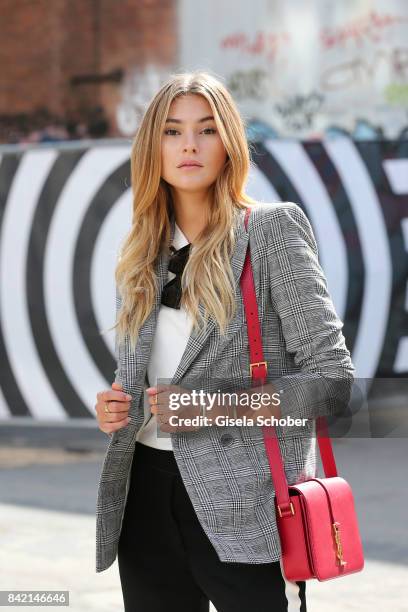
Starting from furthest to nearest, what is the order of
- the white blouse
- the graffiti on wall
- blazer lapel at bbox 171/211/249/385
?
the graffiti on wall → the white blouse → blazer lapel at bbox 171/211/249/385

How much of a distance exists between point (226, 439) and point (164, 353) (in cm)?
28

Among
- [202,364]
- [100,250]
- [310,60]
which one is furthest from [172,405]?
[310,60]

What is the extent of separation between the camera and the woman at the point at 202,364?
2.56 meters

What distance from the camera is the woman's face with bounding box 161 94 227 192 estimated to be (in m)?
2.76

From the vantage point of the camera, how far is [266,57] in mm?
10625

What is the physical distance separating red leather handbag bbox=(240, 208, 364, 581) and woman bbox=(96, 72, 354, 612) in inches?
1.0

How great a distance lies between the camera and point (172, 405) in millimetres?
2557

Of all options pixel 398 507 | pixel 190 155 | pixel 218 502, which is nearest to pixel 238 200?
pixel 190 155

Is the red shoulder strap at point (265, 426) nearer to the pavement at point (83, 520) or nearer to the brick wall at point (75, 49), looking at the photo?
the pavement at point (83, 520)

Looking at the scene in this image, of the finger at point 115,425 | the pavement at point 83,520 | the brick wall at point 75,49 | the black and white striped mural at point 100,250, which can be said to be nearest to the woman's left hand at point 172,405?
the finger at point 115,425

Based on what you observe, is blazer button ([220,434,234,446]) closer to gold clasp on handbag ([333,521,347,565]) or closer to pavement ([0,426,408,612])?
gold clasp on handbag ([333,521,347,565])

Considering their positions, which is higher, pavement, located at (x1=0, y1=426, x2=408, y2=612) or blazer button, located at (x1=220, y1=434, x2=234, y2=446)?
blazer button, located at (x1=220, y1=434, x2=234, y2=446)

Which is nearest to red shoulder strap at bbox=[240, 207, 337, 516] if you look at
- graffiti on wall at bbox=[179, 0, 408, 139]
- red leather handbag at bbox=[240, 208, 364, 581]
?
red leather handbag at bbox=[240, 208, 364, 581]

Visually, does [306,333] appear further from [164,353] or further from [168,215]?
[168,215]
